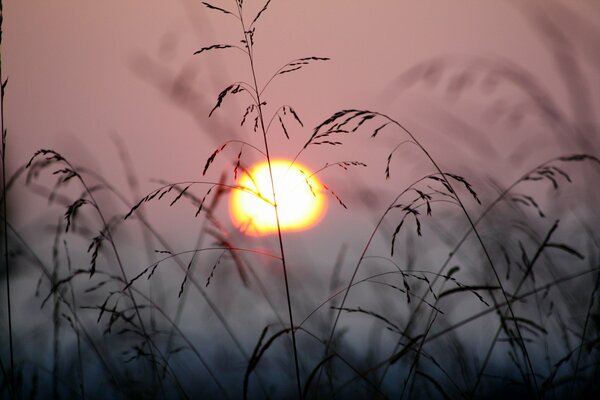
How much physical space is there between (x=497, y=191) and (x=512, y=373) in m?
0.60

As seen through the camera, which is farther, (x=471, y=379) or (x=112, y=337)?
(x=112, y=337)

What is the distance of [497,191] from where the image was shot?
2301mm

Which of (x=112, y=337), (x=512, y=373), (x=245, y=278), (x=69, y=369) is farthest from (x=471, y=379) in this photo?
(x=69, y=369)

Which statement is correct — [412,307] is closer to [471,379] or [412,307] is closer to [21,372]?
[471,379]

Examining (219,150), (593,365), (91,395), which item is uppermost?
(219,150)

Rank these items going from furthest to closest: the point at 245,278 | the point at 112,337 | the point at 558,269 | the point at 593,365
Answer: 1. the point at 112,337
2. the point at 558,269
3. the point at 245,278
4. the point at 593,365

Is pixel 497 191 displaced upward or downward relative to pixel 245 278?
upward

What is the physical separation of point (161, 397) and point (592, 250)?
145 cm

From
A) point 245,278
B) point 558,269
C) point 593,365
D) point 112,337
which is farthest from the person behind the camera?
point 112,337

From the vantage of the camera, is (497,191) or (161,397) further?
(497,191)

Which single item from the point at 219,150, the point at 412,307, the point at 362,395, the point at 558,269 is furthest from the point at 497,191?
the point at 219,150

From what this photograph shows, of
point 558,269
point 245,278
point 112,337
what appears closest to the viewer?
point 245,278

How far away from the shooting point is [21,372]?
7.70ft

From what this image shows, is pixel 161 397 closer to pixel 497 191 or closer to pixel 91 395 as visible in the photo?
pixel 91 395
